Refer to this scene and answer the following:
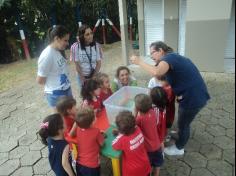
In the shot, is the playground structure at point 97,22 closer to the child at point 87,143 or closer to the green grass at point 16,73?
the green grass at point 16,73

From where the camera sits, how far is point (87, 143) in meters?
2.62

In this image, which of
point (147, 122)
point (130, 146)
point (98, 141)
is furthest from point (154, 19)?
point (130, 146)

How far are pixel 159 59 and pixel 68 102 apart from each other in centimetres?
117

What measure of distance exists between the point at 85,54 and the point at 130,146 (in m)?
1.97

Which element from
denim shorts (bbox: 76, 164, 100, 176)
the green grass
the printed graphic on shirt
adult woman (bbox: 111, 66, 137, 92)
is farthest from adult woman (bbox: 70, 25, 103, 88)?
the green grass

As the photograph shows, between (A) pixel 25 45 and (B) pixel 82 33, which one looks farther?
(A) pixel 25 45

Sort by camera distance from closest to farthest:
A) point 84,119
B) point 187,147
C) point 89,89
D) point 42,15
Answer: point 84,119
point 89,89
point 187,147
point 42,15

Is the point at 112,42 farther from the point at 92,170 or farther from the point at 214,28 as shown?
the point at 92,170

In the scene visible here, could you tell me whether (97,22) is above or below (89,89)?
above

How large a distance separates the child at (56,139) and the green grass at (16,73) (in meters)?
4.63

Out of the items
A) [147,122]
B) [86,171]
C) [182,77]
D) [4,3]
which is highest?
[4,3]

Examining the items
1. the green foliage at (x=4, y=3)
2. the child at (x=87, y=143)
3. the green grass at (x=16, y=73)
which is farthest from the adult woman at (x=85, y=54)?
the green foliage at (x=4, y=3)

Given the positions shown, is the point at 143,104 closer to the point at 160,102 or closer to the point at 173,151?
the point at 160,102

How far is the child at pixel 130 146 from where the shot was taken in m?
2.50
